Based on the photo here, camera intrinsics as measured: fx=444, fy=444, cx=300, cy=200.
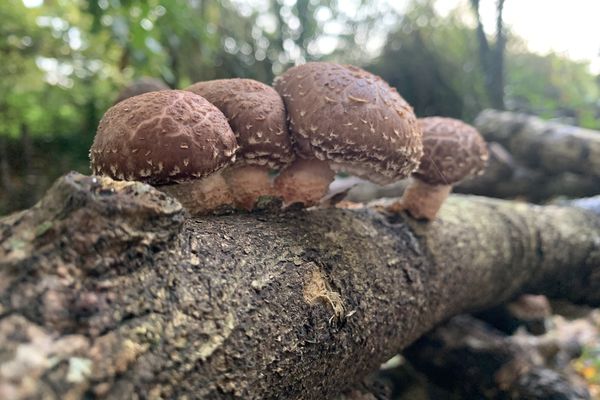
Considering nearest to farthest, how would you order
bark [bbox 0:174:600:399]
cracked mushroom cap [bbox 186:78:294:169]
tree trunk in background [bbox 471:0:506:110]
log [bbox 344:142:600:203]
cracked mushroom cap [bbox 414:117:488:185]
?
1. bark [bbox 0:174:600:399]
2. cracked mushroom cap [bbox 186:78:294:169]
3. cracked mushroom cap [bbox 414:117:488:185]
4. log [bbox 344:142:600:203]
5. tree trunk in background [bbox 471:0:506:110]

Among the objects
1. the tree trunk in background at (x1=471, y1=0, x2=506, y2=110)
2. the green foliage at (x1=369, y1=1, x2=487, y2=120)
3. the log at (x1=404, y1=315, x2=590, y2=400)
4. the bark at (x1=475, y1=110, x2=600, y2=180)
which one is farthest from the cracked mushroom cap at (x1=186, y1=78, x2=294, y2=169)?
the tree trunk in background at (x1=471, y1=0, x2=506, y2=110)

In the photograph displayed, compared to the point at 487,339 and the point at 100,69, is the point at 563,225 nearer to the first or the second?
the point at 487,339

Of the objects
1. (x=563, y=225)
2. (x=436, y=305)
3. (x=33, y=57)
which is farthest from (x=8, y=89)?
(x=563, y=225)

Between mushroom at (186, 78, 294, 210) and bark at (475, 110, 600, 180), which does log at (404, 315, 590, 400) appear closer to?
bark at (475, 110, 600, 180)

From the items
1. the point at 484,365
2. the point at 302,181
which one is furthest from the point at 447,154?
the point at 484,365

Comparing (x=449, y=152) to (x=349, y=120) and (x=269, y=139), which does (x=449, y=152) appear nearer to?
(x=349, y=120)

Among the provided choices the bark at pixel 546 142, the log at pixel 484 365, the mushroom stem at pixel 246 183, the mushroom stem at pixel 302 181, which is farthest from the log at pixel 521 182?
the mushroom stem at pixel 246 183
